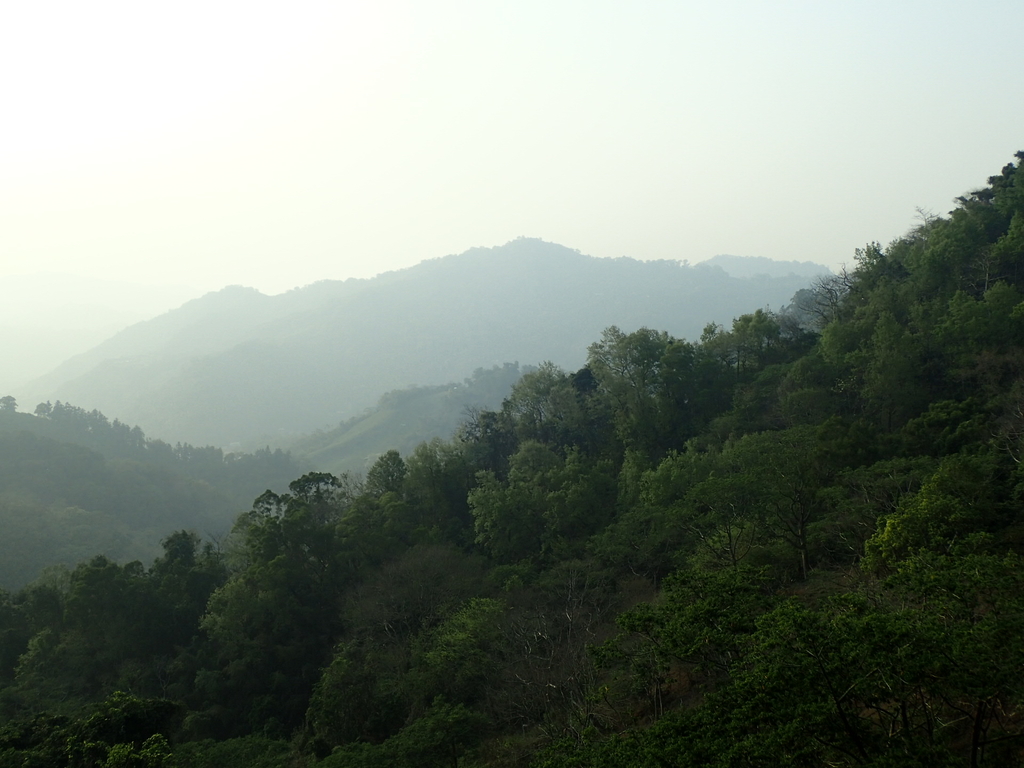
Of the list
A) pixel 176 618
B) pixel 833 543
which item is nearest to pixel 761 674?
pixel 833 543

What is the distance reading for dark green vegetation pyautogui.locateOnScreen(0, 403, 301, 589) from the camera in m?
76.6

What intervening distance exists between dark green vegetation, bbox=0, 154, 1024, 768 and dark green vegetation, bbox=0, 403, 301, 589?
42.1 meters

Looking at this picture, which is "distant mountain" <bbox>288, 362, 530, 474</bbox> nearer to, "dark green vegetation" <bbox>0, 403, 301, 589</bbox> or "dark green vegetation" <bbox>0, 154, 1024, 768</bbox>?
"dark green vegetation" <bbox>0, 403, 301, 589</bbox>

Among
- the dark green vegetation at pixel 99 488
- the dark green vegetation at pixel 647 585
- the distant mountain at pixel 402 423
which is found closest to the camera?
the dark green vegetation at pixel 647 585

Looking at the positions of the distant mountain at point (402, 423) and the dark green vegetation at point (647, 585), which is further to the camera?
the distant mountain at point (402, 423)

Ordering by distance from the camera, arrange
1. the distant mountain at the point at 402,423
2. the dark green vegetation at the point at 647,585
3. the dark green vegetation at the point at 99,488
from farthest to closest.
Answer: the distant mountain at the point at 402,423 → the dark green vegetation at the point at 99,488 → the dark green vegetation at the point at 647,585

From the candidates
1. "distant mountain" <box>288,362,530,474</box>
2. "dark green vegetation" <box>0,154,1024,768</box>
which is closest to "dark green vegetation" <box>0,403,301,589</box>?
"distant mountain" <box>288,362,530,474</box>

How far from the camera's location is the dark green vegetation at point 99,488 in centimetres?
7662

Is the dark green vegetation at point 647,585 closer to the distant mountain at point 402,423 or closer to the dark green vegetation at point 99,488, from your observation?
the dark green vegetation at point 99,488

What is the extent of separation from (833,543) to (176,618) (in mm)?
35859

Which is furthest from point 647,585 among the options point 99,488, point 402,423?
point 402,423

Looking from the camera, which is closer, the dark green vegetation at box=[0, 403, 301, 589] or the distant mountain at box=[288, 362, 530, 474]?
the dark green vegetation at box=[0, 403, 301, 589]

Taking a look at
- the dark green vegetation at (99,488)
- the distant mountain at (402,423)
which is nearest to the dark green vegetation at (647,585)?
the dark green vegetation at (99,488)

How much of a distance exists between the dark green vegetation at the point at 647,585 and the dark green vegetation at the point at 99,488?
138 ft
